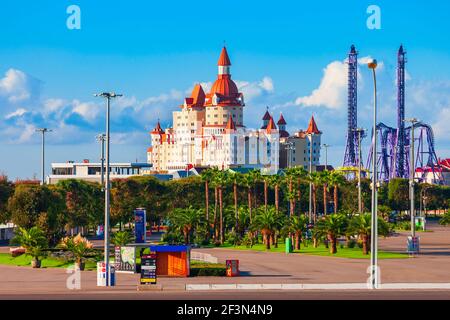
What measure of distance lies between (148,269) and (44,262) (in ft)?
92.9

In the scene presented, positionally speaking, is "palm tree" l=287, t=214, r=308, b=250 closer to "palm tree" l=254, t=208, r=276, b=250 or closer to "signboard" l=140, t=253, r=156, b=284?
"palm tree" l=254, t=208, r=276, b=250

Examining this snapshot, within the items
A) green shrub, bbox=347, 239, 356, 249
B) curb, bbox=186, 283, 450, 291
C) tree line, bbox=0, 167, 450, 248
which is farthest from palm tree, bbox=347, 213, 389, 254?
curb, bbox=186, 283, 450, 291

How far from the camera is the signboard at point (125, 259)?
6794 centimetres

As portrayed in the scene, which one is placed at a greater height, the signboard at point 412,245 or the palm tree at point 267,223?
the palm tree at point 267,223

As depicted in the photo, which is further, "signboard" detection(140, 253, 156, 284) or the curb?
"signboard" detection(140, 253, 156, 284)

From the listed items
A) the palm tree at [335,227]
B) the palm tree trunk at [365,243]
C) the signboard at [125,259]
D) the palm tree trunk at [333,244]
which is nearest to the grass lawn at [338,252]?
the palm tree trunk at [333,244]

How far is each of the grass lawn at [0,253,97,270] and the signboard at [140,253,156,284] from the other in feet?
62.6

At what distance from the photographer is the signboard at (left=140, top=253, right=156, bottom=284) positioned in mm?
55875

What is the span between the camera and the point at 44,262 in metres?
82.5

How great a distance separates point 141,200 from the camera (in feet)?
490

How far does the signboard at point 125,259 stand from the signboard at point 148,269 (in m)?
11.3

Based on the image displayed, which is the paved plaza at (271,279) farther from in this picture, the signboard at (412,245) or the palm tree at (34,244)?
the palm tree at (34,244)
